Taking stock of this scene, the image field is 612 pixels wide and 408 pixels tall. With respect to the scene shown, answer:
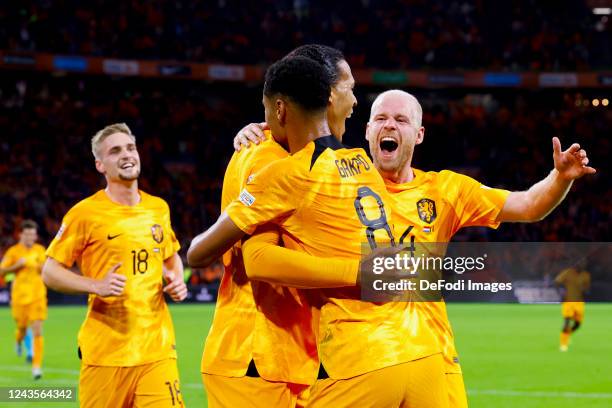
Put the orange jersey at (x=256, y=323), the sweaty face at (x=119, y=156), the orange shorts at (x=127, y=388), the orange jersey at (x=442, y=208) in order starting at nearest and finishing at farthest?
the orange jersey at (x=256, y=323) → the orange jersey at (x=442, y=208) → the orange shorts at (x=127, y=388) → the sweaty face at (x=119, y=156)

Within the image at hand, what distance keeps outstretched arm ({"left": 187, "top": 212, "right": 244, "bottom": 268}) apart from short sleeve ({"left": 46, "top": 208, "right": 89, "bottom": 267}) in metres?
2.82

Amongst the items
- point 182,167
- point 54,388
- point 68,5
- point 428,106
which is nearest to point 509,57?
point 428,106

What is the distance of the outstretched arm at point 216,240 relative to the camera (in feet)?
11.2

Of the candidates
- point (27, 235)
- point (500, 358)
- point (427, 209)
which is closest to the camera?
point (427, 209)

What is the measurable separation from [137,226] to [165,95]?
30039 millimetres

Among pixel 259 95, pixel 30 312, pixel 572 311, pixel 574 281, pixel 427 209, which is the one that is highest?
pixel 259 95

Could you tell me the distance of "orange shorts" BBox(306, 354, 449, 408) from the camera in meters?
3.20

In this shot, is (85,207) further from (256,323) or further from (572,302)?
(572,302)

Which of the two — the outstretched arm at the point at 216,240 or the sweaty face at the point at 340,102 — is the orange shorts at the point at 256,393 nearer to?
the outstretched arm at the point at 216,240

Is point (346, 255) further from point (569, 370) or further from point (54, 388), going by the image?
point (569, 370)

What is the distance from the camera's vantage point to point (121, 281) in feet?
18.5

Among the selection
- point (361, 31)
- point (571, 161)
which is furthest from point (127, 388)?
point (361, 31)

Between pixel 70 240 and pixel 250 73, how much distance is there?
27519 mm

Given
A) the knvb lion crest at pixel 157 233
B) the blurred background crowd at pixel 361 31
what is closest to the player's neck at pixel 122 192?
the knvb lion crest at pixel 157 233
